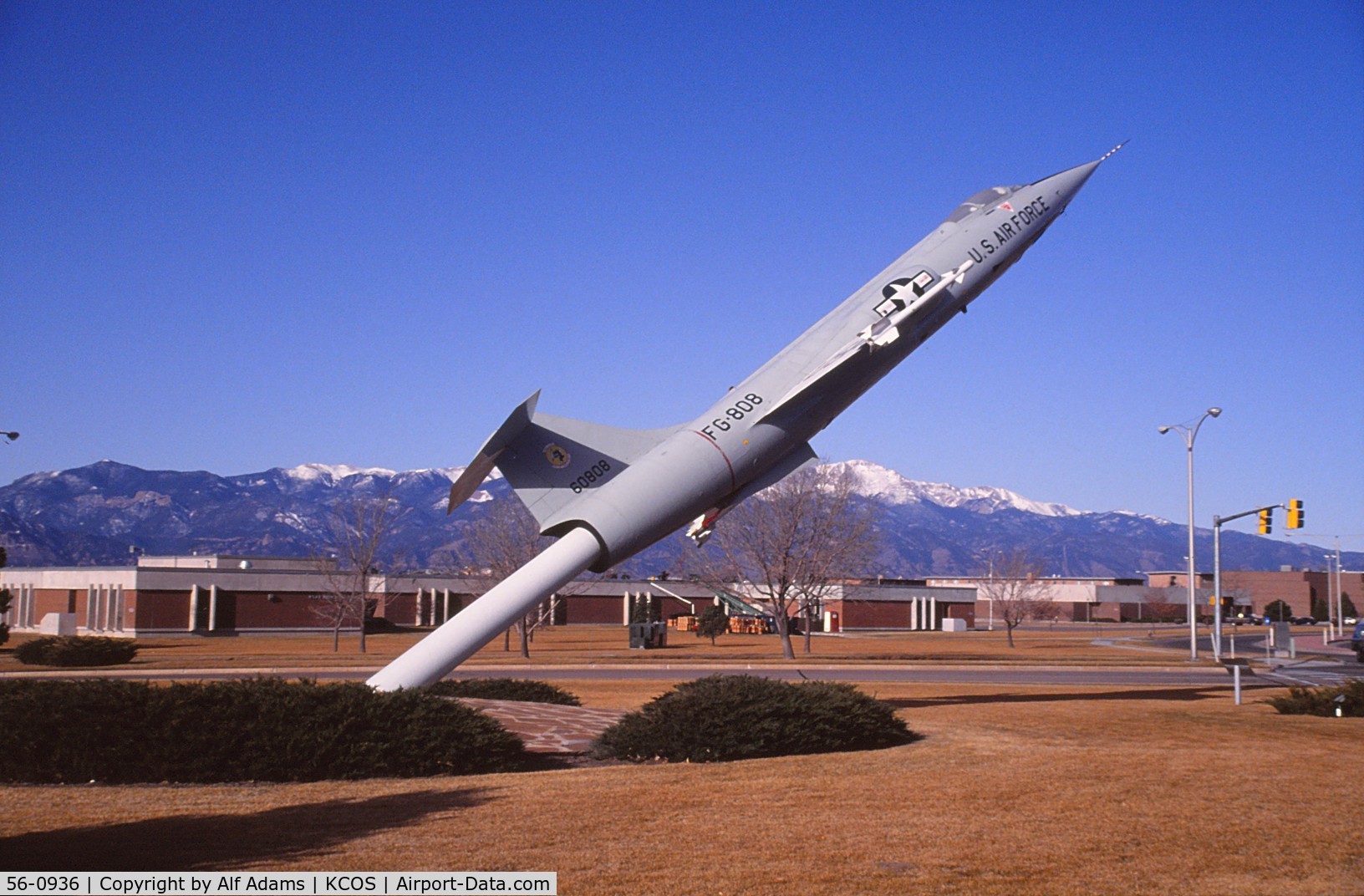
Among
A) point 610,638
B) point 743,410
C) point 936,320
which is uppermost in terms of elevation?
point 936,320

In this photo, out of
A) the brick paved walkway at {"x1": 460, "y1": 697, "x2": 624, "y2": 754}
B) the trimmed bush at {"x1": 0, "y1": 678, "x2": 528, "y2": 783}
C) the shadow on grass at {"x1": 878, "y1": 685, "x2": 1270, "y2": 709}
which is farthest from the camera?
the shadow on grass at {"x1": 878, "y1": 685, "x2": 1270, "y2": 709}

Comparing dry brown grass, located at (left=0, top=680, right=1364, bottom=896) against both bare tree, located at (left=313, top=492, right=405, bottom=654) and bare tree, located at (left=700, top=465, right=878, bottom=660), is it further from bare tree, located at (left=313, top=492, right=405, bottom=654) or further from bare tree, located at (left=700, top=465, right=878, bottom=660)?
bare tree, located at (left=313, top=492, right=405, bottom=654)

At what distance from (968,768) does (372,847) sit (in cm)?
788

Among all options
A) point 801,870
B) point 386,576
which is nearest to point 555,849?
point 801,870

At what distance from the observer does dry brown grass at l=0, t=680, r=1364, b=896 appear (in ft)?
29.4

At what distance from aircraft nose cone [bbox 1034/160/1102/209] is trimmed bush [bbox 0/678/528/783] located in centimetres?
1630

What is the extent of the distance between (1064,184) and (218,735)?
19210 mm

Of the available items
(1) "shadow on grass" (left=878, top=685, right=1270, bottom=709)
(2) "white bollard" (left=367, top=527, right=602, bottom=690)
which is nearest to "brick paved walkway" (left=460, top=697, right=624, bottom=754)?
(2) "white bollard" (left=367, top=527, right=602, bottom=690)

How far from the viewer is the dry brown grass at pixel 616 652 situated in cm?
4175

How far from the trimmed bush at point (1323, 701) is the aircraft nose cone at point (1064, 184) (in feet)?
35.7

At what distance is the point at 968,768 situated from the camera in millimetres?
14219

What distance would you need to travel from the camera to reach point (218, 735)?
1323 cm

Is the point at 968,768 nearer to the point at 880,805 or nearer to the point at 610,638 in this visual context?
the point at 880,805

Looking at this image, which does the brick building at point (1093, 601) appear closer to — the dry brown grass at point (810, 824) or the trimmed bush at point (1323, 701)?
the trimmed bush at point (1323, 701)
